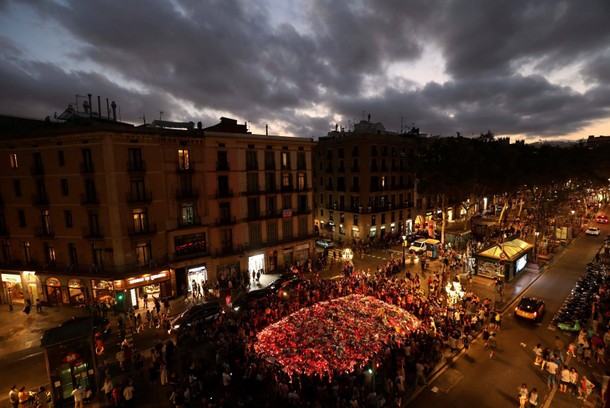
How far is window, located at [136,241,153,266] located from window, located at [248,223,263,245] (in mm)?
10445

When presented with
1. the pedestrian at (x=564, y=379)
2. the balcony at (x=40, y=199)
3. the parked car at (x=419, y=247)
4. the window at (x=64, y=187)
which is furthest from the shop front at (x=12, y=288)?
the parked car at (x=419, y=247)

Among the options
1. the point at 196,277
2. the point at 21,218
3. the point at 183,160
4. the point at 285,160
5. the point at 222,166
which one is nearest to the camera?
the point at 21,218

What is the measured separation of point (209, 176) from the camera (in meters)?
31.0

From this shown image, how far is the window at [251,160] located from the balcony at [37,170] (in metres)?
18.3

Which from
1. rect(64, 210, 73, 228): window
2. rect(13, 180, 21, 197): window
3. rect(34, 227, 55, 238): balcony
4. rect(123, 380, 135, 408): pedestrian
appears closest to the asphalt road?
rect(123, 380, 135, 408): pedestrian

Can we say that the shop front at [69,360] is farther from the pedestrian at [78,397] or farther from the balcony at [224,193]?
the balcony at [224,193]

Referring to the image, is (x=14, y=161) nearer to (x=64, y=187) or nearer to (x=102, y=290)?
(x=64, y=187)

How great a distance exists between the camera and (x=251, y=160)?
3388 centimetres

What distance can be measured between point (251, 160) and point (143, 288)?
16.5 metres

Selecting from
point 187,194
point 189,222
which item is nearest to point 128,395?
point 189,222

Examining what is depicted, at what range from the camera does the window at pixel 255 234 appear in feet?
113

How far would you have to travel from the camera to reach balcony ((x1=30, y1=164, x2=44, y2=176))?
26.7m

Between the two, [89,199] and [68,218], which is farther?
[68,218]

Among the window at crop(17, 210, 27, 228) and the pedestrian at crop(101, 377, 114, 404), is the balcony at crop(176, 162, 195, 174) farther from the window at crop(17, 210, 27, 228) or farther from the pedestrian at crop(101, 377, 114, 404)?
the pedestrian at crop(101, 377, 114, 404)
